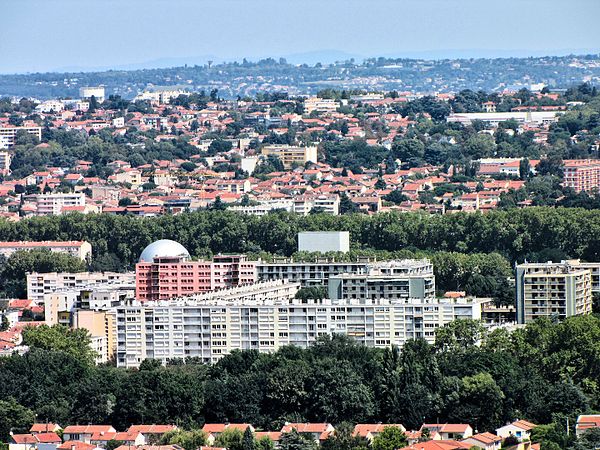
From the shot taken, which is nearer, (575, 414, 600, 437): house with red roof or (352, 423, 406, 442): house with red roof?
(575, 414, 600, 437): house with red roof

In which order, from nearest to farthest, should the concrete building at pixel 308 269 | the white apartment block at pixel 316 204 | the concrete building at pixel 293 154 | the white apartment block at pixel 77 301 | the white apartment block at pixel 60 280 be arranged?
the white apartment block at pixel 77 301 < the concrete building at pixel 308 269 < the white apartment block at pixel 60 280 < the white apartment block at pixel 316 204 < the concrete building at pixel 293 154

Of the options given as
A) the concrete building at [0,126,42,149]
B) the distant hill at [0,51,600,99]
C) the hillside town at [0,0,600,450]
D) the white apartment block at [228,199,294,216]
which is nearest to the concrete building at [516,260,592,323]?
the hillside town at [0,0,600,450]

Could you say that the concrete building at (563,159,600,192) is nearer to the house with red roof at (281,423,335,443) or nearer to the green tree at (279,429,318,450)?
the house with red roof at (281,423,335,443)

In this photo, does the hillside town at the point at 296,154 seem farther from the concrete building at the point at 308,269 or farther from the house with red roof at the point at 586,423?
the house with red roof at the point at 586,423

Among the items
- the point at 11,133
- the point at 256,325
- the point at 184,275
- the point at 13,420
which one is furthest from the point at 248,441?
the point at 11,133

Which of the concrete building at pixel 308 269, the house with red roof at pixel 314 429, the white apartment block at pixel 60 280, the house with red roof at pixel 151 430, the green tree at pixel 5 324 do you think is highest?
Answer: the house with red roof at pixel 314 429

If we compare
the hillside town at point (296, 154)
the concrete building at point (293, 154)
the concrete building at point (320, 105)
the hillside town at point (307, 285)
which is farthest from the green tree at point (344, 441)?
the concrete building at point (320, 105)

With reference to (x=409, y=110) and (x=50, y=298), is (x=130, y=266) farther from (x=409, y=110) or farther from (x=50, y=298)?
(x=409, y=110)
